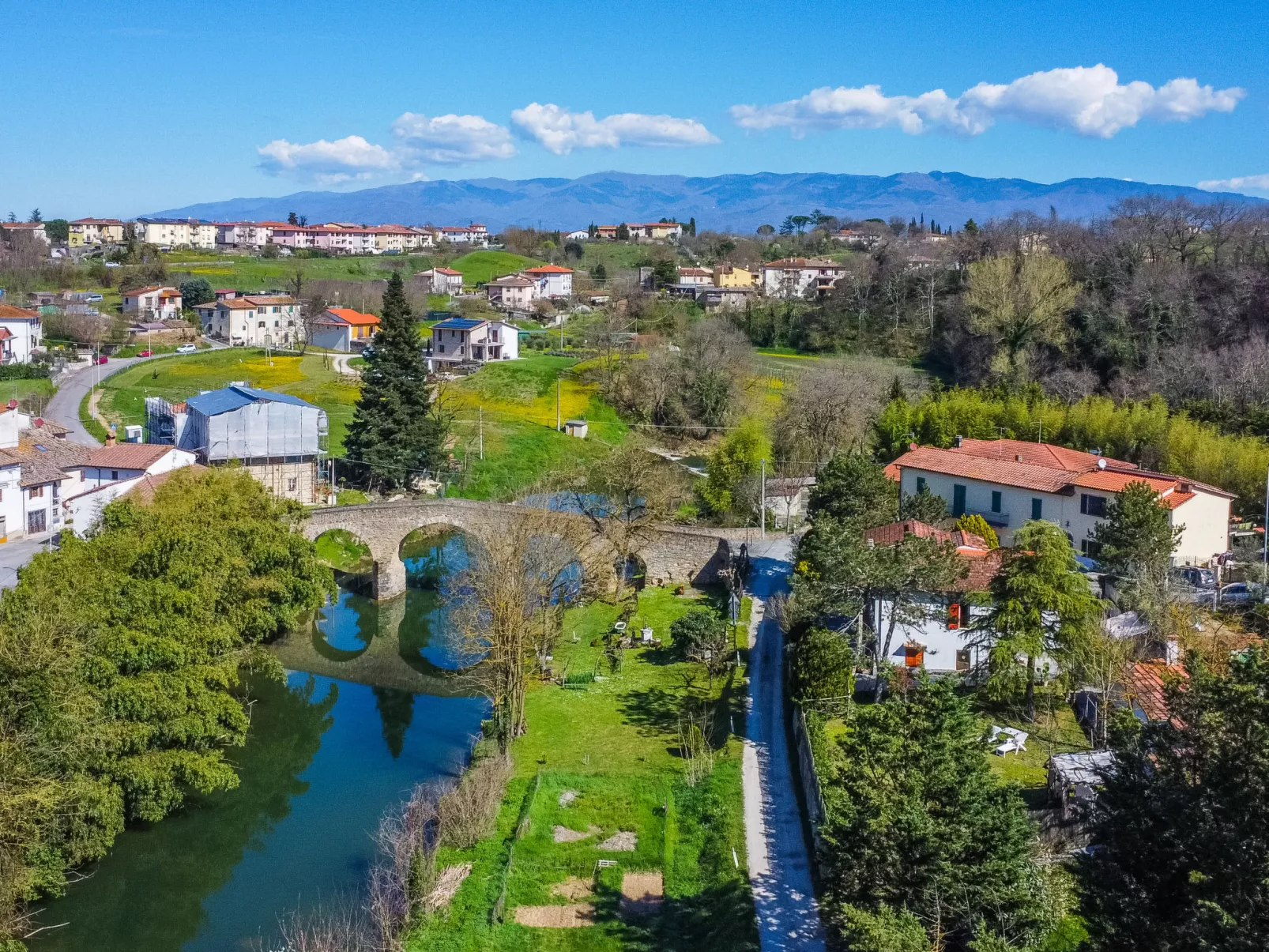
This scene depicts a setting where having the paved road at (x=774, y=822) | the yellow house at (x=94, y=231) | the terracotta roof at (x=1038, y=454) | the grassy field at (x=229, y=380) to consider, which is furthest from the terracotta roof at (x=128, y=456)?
the yellow house at (x=94, y=231)

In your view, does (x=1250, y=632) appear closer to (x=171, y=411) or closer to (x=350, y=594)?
(x=350, y=594)

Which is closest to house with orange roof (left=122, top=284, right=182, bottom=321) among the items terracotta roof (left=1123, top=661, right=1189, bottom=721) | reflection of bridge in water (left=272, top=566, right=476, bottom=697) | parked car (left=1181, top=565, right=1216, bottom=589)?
reflection of bridge in water (left=272, top=566, right=476, bottom=697)

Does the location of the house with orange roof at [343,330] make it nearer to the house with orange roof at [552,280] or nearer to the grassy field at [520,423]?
the grassy field at [520,423]

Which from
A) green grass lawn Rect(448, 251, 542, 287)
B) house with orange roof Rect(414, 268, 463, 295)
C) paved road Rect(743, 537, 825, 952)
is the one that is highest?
green grass lawn Rect(448, 251, 542, 287)

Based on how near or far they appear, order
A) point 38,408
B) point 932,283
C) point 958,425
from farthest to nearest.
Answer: point 932,283
point 38,408
point 958,425

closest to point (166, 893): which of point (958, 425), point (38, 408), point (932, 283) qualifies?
point (958, 425)

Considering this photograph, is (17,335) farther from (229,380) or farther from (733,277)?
(733,277)

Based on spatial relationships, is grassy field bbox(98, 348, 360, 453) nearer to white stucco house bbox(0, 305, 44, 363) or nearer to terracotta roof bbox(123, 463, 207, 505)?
white stucco house bbox(0, 305, 44, 363)
